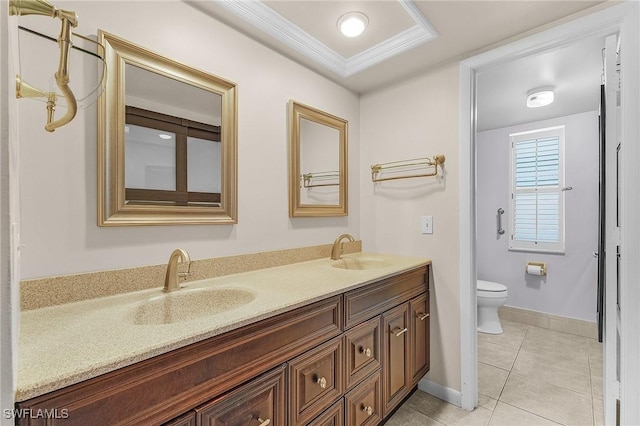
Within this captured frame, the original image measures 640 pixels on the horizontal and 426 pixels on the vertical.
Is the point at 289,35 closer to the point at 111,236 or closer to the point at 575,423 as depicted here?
the point at 111,236

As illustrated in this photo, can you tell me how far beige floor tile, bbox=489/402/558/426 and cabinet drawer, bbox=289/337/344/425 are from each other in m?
1.11

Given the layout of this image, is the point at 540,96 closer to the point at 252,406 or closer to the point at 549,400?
the point at 549,400

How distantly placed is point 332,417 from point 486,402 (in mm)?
1234

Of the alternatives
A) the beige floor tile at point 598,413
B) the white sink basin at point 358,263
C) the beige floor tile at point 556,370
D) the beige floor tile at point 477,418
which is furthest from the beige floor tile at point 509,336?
the white sink basin at point 358,263

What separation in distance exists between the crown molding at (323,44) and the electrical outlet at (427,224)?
1.09 m

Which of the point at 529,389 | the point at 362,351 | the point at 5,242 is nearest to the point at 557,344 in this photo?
the point at 529,389

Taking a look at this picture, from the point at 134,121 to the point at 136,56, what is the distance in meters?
0.27

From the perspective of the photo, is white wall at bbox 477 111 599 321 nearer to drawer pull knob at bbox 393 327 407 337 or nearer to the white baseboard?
the white baseboard

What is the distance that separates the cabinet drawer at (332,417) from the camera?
1.18 meters

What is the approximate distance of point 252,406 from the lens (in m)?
0.94

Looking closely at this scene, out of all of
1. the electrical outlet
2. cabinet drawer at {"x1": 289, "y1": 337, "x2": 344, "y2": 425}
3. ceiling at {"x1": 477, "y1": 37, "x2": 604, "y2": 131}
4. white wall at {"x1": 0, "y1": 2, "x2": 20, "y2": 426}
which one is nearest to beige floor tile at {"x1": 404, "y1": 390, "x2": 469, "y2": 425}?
cabinet drawer at {"x1": 289, "y1": 337, "x2": 344, "y2": 425}

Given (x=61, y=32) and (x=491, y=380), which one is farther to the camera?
(x=491, y=380)

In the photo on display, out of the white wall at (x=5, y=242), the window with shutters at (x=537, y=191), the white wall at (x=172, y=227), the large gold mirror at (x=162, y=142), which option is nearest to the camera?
the white wall at (x=5, y=242)

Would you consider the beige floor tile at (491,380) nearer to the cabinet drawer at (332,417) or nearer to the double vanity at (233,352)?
the double vanity at (233,352)
